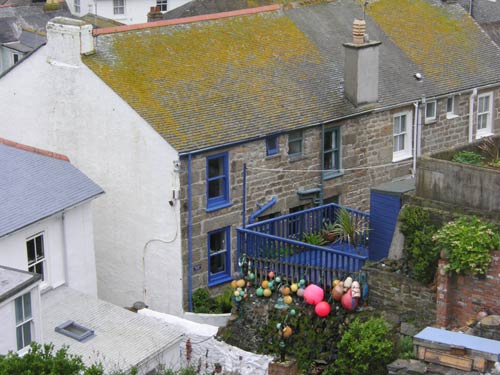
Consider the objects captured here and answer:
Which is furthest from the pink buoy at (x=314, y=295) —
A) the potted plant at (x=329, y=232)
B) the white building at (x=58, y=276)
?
the white building at (x=58, y=276)

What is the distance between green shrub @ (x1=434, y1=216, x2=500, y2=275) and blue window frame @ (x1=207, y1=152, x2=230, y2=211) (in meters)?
7.72

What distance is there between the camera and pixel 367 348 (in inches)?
969

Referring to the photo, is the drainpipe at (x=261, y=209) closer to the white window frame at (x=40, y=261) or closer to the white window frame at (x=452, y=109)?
the white window frame at (x=40, y=261)

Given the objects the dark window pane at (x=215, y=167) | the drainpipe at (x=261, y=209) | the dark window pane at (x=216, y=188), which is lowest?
the drainpipe at (x=261, y=209)

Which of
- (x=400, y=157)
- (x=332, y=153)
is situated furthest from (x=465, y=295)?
(x=400, y=157)

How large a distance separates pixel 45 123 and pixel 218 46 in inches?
219

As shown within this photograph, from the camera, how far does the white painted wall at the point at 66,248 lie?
26359 millimetres

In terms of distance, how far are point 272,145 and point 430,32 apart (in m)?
9.77

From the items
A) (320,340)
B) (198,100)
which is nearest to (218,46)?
(198,100)

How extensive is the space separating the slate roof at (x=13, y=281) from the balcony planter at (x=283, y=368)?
6.05 metres

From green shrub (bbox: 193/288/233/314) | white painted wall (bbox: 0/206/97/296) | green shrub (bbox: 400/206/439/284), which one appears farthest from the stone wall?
green shrub (bbox: 400/206/439/284)

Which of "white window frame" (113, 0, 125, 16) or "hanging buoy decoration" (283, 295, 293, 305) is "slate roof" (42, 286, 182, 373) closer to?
"hanging buoy decoration" (283, 295, 293, 305)

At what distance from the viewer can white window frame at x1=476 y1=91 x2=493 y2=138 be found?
36.8 m

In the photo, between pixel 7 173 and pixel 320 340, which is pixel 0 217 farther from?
pixel 320 340
